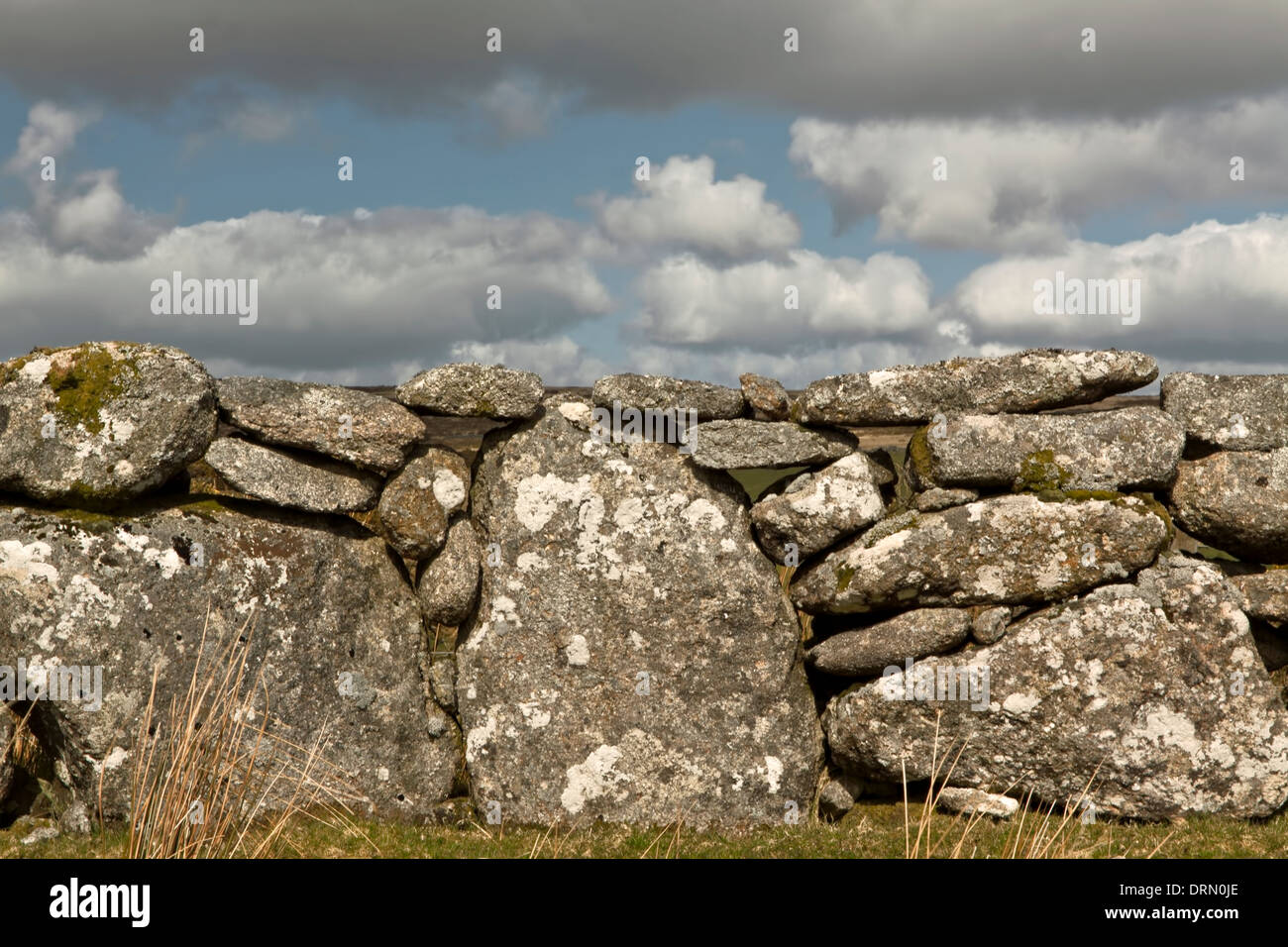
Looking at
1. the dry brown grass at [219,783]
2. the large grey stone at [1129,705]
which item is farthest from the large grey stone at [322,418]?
the large grey stone at [1129,705]

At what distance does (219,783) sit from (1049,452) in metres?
5.72

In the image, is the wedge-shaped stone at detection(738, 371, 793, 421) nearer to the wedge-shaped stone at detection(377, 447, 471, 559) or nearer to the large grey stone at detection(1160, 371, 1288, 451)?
the wedge-shaped stone at detection(377, 447, 471, 559)

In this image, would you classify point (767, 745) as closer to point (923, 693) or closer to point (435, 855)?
point (923, 693)

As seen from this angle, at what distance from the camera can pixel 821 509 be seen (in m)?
7.82

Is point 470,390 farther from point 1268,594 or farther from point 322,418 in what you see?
point 1268,594

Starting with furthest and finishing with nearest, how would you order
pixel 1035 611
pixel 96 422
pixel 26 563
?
pixel 1035 611
pixel 96 422
pixel 26 563

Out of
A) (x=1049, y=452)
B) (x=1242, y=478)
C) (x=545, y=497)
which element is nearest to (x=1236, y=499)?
(x=1242, y=478)

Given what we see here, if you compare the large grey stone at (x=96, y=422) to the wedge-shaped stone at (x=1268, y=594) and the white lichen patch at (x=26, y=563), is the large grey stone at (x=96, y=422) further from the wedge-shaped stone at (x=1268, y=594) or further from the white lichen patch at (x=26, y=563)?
the wedge-shaped stone at (x=1268, y=594)

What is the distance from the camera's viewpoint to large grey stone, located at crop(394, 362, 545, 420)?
7.68 m

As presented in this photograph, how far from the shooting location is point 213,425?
743 cm

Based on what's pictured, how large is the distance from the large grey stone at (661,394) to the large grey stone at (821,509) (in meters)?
0.79

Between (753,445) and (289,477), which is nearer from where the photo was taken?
(289,477)

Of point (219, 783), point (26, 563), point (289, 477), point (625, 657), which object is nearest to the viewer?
point (219, 783)

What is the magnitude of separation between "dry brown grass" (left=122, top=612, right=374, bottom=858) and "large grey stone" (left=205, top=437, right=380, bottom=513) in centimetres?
88
